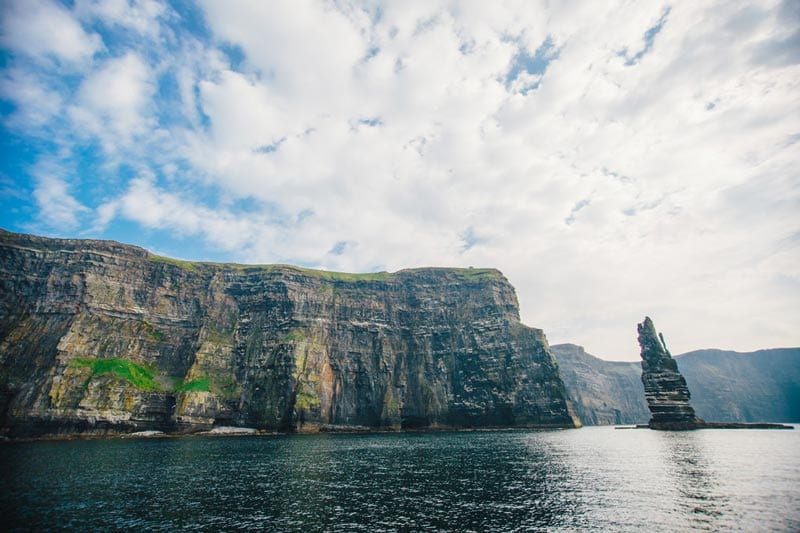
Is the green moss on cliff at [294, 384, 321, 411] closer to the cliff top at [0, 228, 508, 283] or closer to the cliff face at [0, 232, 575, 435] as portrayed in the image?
the cliff face at [0, 232, 575, 435]

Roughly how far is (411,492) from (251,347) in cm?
13628

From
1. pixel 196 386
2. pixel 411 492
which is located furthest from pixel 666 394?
pixel 196 386

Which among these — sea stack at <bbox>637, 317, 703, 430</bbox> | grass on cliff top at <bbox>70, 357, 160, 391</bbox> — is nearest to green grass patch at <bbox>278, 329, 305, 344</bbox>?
grass on cliff top at <bbox>70, 357, 160, 391</bbox>

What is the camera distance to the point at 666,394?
134 meters

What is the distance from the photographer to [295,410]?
139 m

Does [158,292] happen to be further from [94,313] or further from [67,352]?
[67,352]

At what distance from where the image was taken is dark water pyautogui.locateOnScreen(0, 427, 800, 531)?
2869 cm

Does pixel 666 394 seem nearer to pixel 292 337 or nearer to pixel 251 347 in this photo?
pixel 292 337

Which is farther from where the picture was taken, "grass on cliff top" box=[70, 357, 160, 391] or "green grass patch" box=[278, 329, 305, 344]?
"green grass patch" box=[278, 329, 305, 344]

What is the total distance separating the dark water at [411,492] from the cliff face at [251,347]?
64.9m

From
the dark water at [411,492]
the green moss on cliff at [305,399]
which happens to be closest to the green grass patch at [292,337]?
the green moss on cliff at [305,399]

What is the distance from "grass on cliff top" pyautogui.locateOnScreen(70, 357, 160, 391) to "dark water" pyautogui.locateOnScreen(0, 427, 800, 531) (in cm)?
6602

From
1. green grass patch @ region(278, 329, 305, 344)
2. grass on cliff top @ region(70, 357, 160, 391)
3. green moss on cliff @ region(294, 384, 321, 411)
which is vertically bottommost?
green moss on cliff @ region(294, 384, 321, 411)

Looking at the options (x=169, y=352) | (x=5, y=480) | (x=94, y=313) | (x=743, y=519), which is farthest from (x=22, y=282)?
(x=743, y=519)
